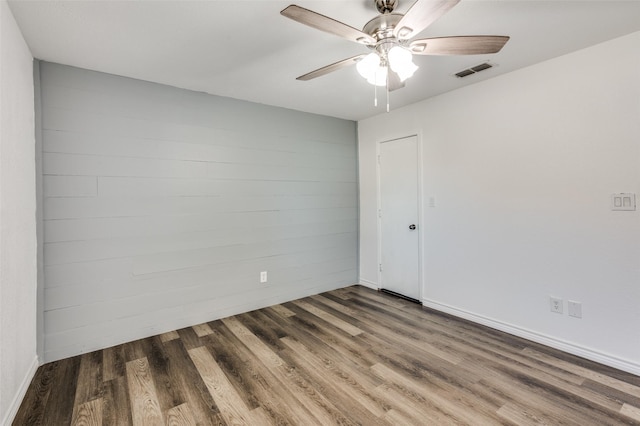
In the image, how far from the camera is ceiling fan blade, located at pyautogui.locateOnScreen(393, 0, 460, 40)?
1298 mm

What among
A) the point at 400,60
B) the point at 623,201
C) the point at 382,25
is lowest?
the point at 623,201

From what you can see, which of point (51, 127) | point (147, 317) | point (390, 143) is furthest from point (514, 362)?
point (51, 127)

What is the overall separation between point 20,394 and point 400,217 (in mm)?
3702

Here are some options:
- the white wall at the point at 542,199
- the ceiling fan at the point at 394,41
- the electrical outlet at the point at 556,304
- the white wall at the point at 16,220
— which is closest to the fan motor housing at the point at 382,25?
the ceiling fan at the point at 394,41

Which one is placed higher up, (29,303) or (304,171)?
(304,171)

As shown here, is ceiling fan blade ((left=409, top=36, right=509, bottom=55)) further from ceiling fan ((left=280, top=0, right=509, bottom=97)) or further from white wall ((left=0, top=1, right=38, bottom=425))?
white wall ((left=0, top=1, right=38, bottom=425))

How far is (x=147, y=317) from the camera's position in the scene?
112 inches

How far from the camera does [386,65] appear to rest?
5.86 feet

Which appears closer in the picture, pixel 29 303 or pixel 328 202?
pixel 29 303

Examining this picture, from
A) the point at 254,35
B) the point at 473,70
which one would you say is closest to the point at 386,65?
the point at 254,35

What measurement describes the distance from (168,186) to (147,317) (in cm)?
126

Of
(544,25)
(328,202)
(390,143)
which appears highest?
(544,25)

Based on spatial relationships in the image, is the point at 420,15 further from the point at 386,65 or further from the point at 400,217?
the point at 400,217

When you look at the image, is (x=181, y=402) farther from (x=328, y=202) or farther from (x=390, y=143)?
(x=390, y=143)
